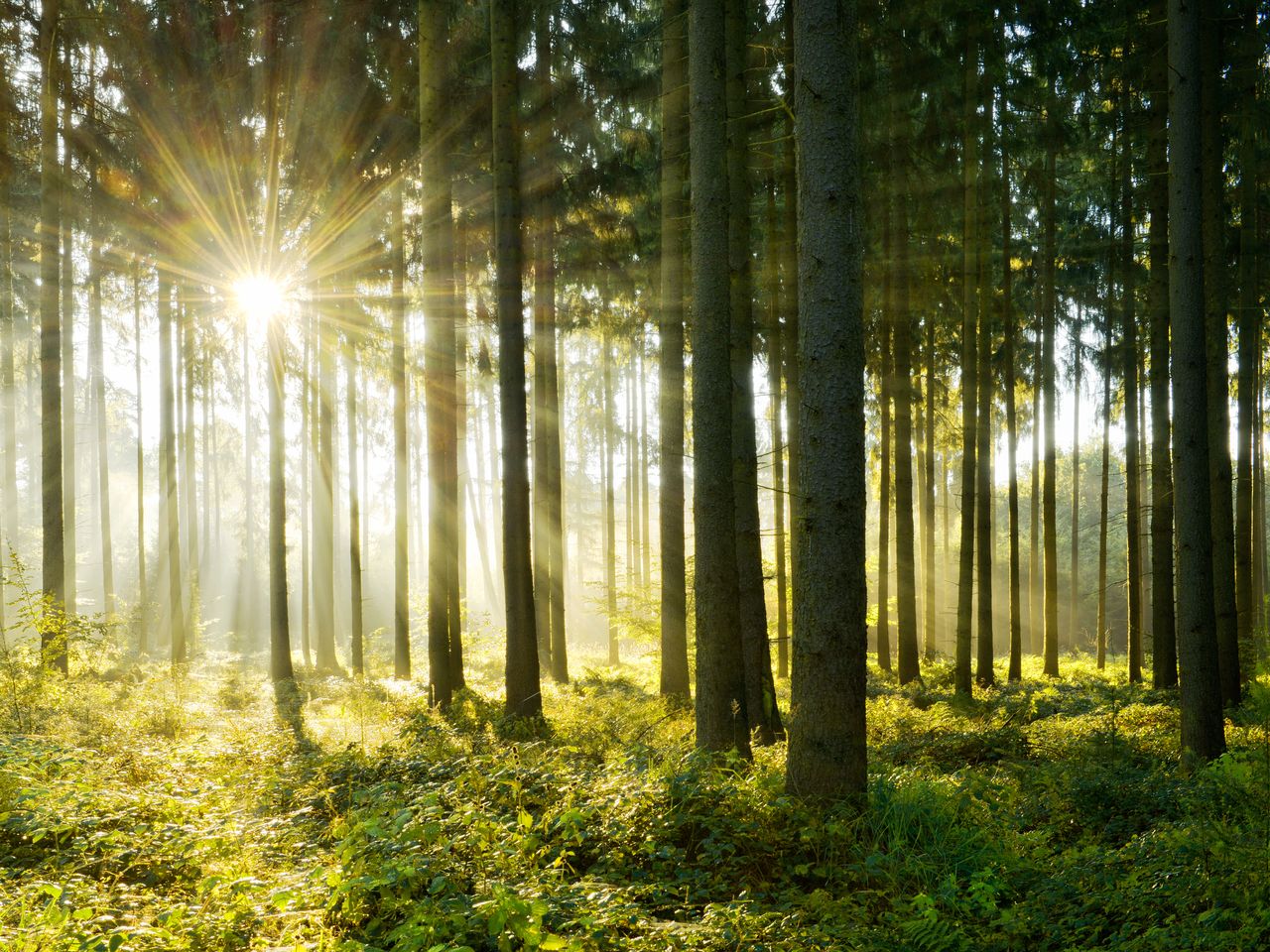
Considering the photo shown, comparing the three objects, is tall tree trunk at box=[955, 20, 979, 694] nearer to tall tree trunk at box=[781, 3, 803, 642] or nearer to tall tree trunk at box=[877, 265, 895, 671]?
tall tree trunk at box=[877, 265, 895, 671]

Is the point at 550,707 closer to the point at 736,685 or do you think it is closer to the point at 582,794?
the point at 736,685

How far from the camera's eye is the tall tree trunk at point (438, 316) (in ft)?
37.7

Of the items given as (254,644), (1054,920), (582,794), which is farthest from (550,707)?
(254,644)

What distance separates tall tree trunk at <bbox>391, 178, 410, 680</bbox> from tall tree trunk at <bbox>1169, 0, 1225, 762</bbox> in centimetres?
1239

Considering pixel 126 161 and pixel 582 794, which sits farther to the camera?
pixel 126 161

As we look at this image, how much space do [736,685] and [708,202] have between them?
15.8ft

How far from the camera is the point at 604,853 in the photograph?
5203 mm

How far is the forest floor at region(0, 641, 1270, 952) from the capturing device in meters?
3.95

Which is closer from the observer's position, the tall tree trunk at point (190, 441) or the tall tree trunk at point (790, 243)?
the tall tree trunk at point (790, 243)

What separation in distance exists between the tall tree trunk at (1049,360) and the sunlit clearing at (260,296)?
51.4 feet

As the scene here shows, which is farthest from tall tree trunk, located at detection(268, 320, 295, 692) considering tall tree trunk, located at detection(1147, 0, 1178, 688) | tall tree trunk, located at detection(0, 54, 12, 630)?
tall tree trunk, located at detection(1147, 0, 1178, 688)

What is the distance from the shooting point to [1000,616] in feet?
151

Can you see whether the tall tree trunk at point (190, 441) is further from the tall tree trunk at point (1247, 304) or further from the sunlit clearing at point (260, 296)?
the tall tree trunk at point (1247, 304)

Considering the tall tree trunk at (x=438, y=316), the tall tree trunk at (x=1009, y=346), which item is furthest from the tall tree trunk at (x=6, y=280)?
the tall tree trunk at (x=1009, y=346)
